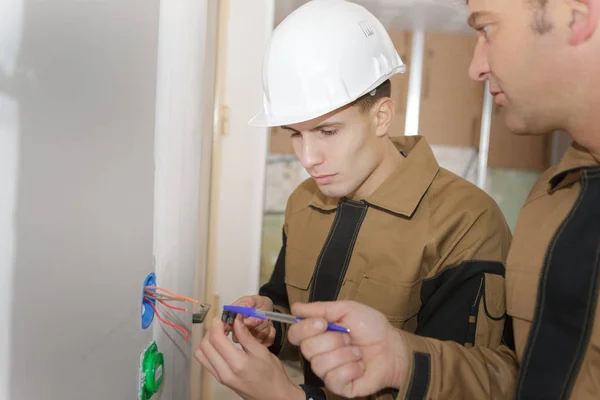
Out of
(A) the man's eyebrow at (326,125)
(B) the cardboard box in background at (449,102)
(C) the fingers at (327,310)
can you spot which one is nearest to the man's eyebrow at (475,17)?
(A) the man's eyebrow at (326,125)

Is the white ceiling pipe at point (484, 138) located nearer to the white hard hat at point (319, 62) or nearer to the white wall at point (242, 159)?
the white wall at point (242, 159)

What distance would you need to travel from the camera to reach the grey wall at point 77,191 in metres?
0.51

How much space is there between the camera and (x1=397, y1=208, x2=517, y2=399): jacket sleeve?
2.97 feet

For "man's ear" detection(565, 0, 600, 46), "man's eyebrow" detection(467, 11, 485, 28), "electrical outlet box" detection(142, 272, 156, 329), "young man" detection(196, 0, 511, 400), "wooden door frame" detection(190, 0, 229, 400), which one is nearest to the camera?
"man's ear" detection(565, 0, 600, 46)

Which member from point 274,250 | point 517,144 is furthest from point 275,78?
point 517,144

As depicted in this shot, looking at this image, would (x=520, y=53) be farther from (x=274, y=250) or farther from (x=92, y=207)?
(x=274, y=250)

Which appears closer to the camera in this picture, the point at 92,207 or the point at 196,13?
the point at 92,207

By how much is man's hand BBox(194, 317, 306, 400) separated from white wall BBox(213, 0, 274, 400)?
111 cm

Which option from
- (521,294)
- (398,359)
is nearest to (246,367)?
(398,359)

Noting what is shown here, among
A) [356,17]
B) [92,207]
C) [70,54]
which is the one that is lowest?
[92,207]

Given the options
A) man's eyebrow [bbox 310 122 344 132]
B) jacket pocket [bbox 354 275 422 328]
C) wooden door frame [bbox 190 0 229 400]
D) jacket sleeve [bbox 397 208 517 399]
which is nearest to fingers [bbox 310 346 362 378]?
jacket sleeve [bbox 397 208 517 399]

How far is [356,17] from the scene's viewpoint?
1184 millimetres

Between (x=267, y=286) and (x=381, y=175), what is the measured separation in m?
0.45

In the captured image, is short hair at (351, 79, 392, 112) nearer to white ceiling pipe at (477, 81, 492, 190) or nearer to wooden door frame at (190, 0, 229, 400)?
wooden door frame at (190, 0, 229, 400)
